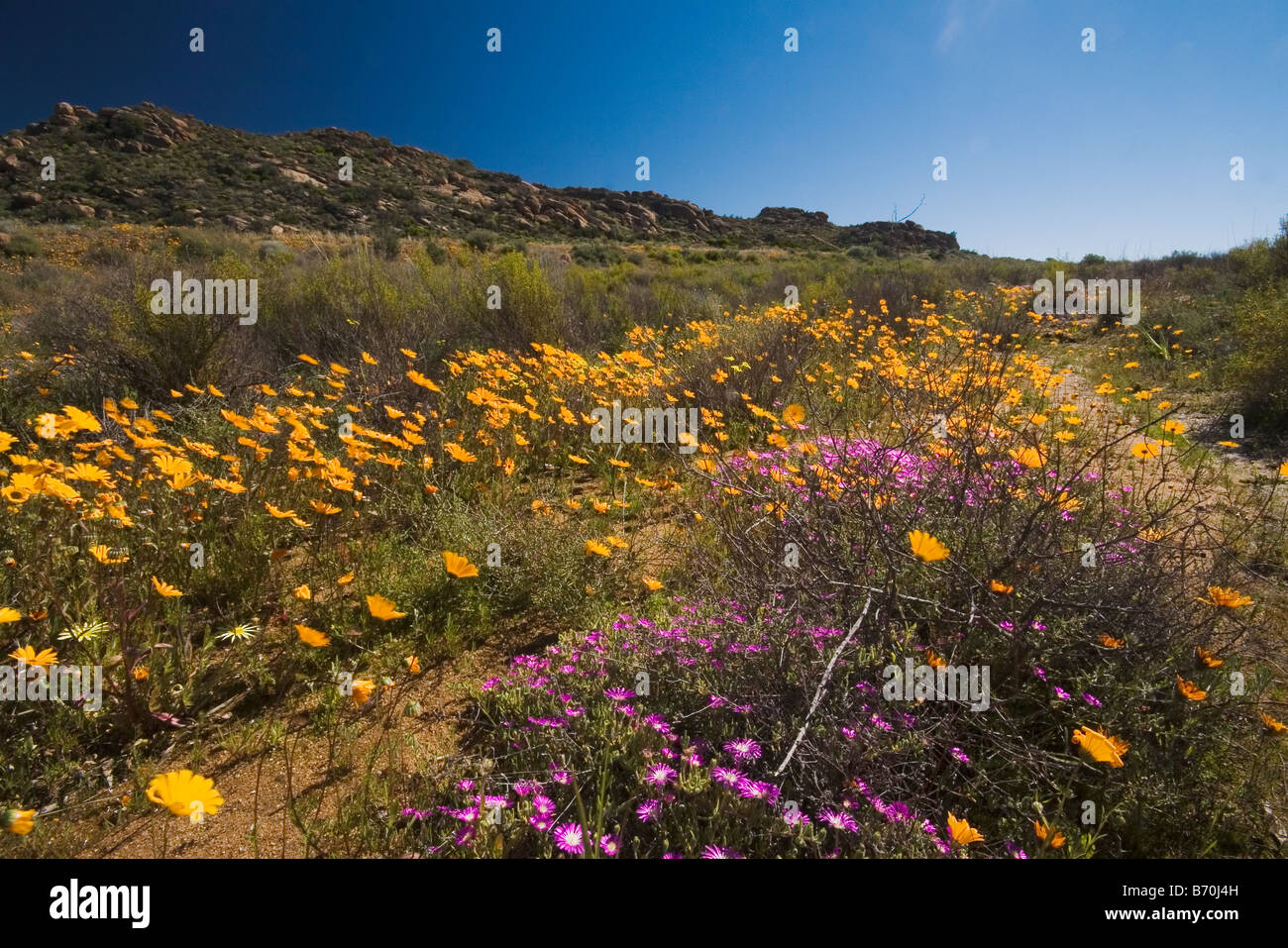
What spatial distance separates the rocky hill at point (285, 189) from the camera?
20922 mm

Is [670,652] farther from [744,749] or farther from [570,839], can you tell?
[570,839]

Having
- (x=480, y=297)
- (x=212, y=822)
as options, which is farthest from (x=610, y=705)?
(x=480, y=297)

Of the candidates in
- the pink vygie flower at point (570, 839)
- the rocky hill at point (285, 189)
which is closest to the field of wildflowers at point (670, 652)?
the pink vygie flower at point (570, 839)

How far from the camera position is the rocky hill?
2092 centimetres

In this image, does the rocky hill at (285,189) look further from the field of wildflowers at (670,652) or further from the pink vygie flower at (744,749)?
the pink vygie flower at (744,749)

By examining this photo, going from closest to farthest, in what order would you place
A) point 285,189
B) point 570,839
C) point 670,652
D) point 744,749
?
1. point 570,839
2. point 744,749
3. point 670,652
4. point 285,189

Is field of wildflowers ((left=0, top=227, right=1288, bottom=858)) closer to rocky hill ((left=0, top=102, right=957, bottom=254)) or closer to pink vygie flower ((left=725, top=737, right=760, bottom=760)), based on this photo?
pink vygie flower ((left=725, top=737, right=760, bottom=760))

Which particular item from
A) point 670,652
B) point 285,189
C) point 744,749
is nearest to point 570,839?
point 744,749

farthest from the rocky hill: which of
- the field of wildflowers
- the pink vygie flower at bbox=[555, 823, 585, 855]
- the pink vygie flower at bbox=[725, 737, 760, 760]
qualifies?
the pink vygie flower at bbox=[555, 823, 585, 855]

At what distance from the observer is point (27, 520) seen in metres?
2.23

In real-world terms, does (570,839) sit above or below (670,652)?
below

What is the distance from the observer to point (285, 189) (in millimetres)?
24516

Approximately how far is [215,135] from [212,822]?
39678 millimetres

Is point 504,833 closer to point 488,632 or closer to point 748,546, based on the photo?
point 488,632
